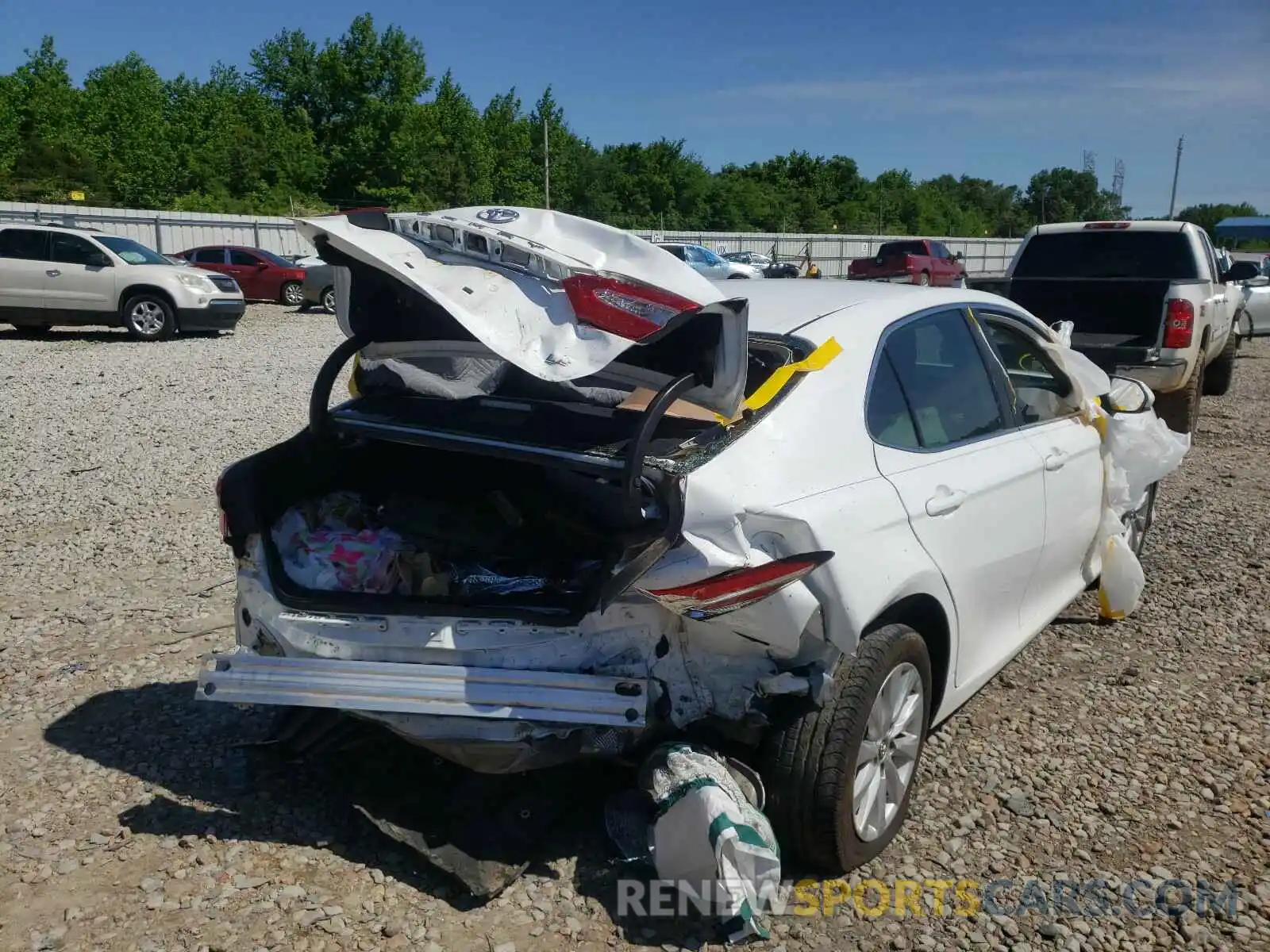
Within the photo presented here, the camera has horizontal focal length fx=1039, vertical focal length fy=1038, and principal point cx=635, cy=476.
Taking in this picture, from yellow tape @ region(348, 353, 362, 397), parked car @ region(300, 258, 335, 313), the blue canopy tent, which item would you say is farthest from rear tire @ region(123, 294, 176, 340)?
the blue canopy tent

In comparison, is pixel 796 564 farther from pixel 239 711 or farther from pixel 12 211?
pixel 12 211

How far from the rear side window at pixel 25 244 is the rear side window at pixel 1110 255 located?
562 inches

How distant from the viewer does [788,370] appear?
3.10 m

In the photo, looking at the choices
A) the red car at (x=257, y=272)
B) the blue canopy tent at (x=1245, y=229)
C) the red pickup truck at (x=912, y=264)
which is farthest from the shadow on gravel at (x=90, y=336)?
the blue canopy tent at (x=1245, y=229)

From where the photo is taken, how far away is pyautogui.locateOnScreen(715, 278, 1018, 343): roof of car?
337 cm

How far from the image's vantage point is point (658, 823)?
2738 millimetres

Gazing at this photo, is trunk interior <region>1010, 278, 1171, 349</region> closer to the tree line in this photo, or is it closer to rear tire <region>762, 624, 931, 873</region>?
rear tire <region>762, 624, 931, 873</region>

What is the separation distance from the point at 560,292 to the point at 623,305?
18 centimetres

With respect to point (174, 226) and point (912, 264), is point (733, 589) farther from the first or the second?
point (174, 226)

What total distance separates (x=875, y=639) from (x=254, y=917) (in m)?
1.86

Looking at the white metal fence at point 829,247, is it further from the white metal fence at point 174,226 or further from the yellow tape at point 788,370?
the yellow tape at point 788,370

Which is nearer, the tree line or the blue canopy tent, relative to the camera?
the blue canopy tent

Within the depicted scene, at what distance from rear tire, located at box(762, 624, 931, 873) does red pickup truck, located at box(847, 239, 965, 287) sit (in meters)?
28.2

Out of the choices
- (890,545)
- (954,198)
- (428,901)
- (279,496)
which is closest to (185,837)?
(428,901)
